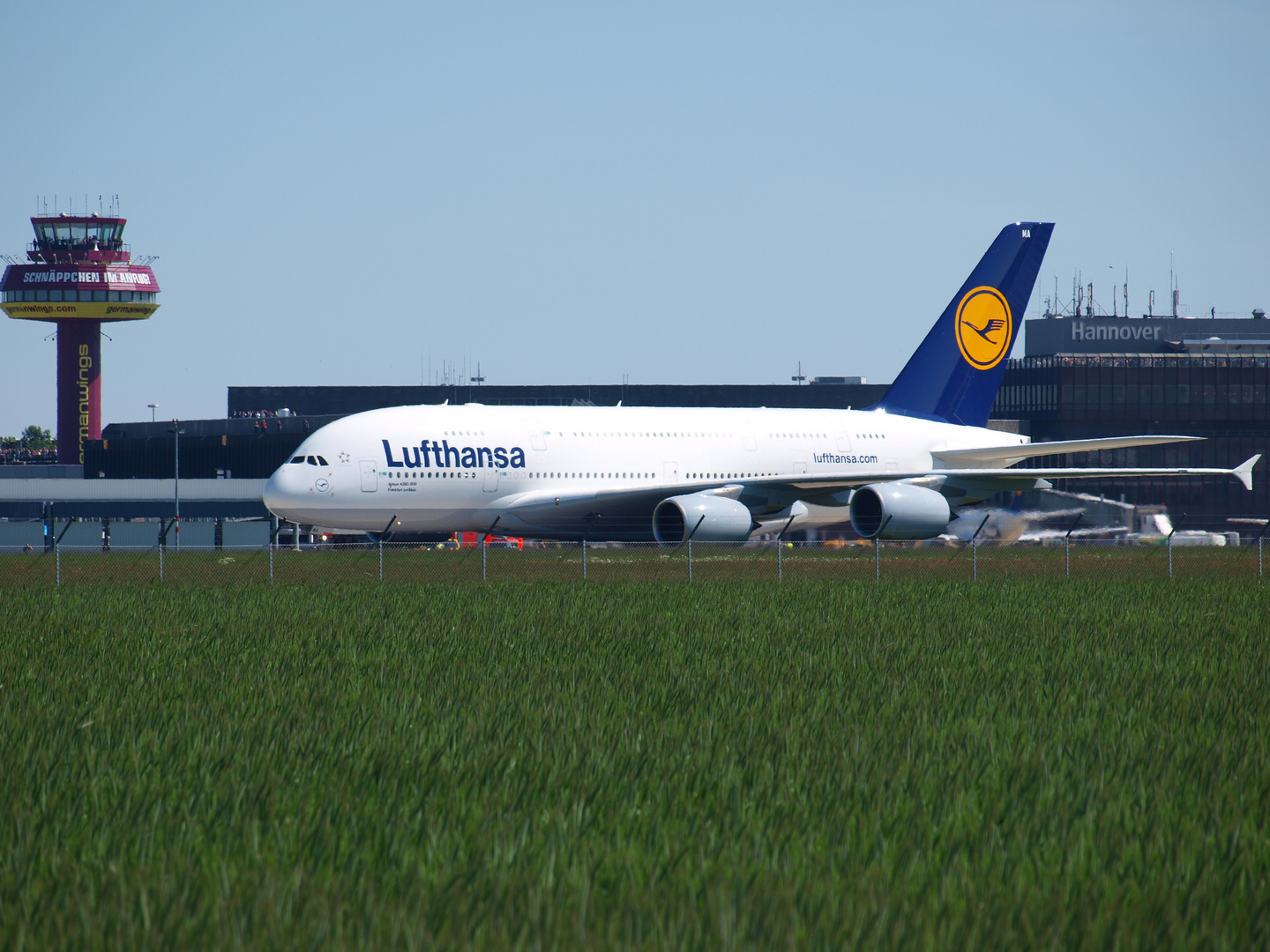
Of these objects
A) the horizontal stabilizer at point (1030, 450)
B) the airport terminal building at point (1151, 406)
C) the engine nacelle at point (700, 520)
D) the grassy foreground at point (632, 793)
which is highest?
the airport terminal building at point (1151, 406)

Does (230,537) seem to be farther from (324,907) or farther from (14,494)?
(324,907)

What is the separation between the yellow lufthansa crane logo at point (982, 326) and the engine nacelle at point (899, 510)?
23.2 feet

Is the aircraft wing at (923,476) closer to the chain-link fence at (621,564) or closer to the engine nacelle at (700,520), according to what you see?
the engine nacelle at (700,520)

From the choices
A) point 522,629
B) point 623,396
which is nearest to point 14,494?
point 623,396

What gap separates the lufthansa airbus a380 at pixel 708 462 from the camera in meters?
34.9

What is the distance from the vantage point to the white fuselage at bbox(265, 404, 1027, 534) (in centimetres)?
3456

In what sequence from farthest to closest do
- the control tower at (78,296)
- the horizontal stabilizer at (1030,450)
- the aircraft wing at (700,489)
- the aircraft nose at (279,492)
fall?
the control tower at (78,296)
the aircraft wing at (700,489)
the horizontal stabilizer at (1030,450)
the aircraft nose at (279,492)

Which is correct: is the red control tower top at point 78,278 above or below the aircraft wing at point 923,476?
above

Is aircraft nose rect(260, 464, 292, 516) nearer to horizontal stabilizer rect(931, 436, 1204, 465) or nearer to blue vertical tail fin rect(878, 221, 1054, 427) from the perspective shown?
blue vertical tail fin rect(878, 221, 1054, 427)

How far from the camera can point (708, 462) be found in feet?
132

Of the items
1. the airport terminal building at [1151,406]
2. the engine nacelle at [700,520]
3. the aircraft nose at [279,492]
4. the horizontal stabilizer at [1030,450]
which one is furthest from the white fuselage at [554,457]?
the airport terminal building at [1151,406]

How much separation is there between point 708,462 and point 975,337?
956 cm

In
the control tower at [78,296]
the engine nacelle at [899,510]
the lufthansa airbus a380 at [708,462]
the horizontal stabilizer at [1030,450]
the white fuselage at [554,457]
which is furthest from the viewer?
the control tower at [78,296]

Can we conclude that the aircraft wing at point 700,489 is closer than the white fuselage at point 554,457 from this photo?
No
